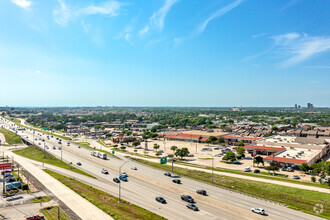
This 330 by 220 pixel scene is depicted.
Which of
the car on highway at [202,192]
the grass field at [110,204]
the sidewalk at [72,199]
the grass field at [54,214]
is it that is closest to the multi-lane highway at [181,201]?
the car on highway at [202,192]

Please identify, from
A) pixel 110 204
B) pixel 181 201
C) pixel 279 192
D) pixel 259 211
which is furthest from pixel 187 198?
pixel 279 192

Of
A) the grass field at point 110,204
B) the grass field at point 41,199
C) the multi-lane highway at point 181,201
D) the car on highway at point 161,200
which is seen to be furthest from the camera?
the car on highway at point 161,200

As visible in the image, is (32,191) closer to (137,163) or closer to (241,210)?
(137,163)

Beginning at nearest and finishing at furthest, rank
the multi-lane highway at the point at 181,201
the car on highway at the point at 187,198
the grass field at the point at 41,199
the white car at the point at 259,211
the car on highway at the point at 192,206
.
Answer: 1. the white car at the point at 259,211
2. the multi-lane highway at the point at 181,201
3. the car on highway at the point at 192,206
4. the grass field at the point at 41,199
5. the car on highway at the point at 187,198

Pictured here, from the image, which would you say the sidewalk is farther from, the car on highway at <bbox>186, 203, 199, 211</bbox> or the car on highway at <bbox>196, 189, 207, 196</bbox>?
the car on highway at <bbox>196, 189, 207, 196</bbox>

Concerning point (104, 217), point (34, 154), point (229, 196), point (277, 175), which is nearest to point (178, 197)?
point (229, 196)

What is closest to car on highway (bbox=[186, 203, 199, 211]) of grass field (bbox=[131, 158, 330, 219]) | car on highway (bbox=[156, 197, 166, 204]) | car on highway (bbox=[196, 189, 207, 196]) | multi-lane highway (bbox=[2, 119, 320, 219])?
multi-lane highway (bbox=[2, 119, 320, 219])

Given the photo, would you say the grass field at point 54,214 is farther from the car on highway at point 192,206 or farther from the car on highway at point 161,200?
the car on highway at point 192,206
